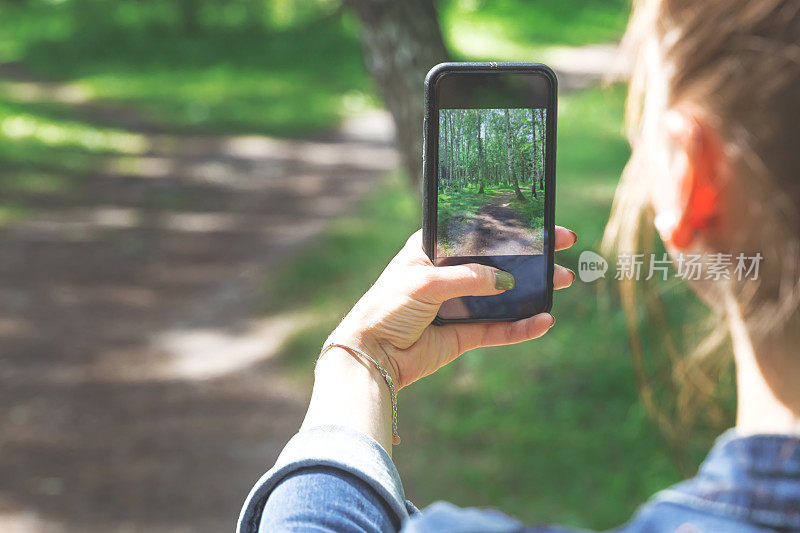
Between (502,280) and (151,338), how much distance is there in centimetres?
483

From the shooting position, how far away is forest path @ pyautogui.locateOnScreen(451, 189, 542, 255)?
1.34m

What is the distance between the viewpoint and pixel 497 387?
4516 millimetres

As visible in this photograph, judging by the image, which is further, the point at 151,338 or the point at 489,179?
the point at 151,338

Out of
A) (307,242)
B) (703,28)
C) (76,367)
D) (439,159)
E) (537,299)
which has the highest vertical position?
(703,28)

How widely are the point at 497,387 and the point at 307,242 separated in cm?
348

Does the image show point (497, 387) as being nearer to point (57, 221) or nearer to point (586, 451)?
point (586, 451)

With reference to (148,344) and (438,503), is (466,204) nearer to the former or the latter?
(438,503)

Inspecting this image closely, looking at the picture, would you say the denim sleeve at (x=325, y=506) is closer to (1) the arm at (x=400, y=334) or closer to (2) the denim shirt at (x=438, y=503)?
(2) the denim shirt at (x=438, y=503)

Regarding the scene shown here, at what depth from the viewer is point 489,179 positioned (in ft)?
4.37

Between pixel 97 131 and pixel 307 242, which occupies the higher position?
pixel 97 131

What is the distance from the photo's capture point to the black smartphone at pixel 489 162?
4.30 feet

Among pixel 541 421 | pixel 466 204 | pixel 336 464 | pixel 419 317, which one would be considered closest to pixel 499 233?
pixel 466 204

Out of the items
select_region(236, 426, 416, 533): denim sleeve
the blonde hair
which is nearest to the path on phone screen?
select_region(236, 426, 416, 533): denim sleeve

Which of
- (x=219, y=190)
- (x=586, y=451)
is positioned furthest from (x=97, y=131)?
(x=586, y=451)
